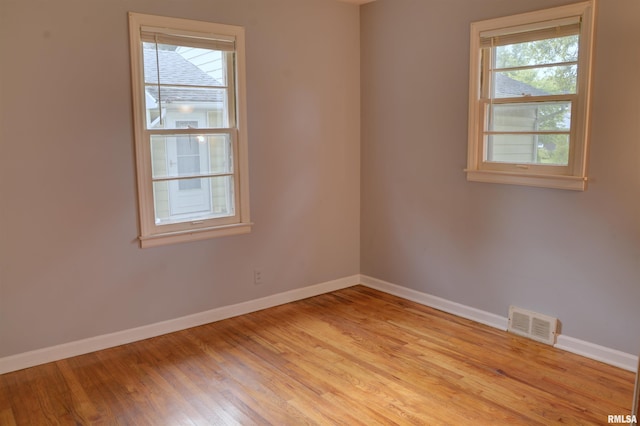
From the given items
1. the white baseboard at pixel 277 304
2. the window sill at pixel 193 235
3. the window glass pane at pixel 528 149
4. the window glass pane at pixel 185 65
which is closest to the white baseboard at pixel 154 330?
the white baseboard at pixel 277 304

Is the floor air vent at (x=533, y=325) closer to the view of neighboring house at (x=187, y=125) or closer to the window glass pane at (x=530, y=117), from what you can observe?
the window glass pane at (x=530, y=117)

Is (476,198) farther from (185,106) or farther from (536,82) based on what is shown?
(185,106)

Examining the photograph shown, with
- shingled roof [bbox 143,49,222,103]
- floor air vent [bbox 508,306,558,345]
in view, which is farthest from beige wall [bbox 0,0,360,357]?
floor air vent [bbox 508,306,558,345]

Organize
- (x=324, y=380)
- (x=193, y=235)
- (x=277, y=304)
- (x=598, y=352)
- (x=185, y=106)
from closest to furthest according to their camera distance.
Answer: (x=324, y=380) < (x=598, y=352) < (x=185, y=106) < (x=193, y=235) < (x=277, y=304)

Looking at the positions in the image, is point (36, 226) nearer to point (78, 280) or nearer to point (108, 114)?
point (78, 280)

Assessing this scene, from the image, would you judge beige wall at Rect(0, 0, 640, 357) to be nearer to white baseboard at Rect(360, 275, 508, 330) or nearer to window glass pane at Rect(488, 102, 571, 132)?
white baseboard at Rect(360, 275, 508, 330)

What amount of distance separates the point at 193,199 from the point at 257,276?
0.86m

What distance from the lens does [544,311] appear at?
3.59 meters

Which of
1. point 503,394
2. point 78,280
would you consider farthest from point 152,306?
point 503,394

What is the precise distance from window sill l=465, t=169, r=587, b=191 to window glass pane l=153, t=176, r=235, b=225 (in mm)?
1898

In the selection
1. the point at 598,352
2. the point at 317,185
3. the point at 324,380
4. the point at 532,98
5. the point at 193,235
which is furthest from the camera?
the point at 317,185

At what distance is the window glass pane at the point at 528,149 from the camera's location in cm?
342

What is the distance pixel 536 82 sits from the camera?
11.5ft

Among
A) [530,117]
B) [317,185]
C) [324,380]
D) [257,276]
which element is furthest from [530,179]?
[257,276]
